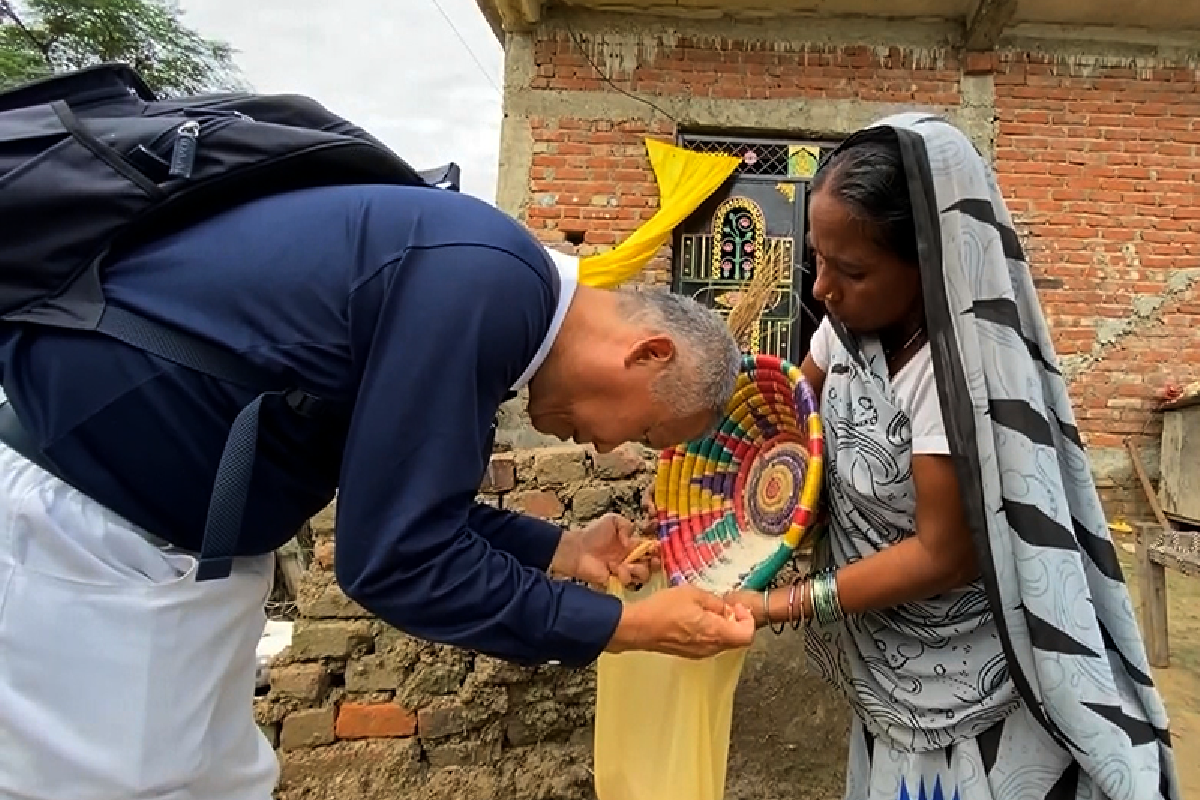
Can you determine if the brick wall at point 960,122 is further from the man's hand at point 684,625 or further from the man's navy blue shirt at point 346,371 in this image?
the man's navy blue shirt at point 346,371

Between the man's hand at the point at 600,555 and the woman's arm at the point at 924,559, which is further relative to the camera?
the man's hand at the point at 600,555

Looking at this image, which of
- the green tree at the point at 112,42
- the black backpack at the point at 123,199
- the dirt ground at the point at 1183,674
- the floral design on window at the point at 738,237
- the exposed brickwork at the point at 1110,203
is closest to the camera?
the black backpack at the point at 123,199

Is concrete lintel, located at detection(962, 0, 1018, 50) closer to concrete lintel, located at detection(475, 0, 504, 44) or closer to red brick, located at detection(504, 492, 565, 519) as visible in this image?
concrete lintel, located at detection(475, 0, 504, 44)

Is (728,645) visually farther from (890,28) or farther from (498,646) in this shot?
(890,28)

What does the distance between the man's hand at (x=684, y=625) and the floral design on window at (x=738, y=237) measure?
5446 millimetres

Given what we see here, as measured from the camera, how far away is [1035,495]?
1.36 meters

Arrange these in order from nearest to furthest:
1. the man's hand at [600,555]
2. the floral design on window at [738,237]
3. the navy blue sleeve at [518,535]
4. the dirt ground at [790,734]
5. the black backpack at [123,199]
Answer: the black backpack at [123,199] < the navy blue sleeve at [518,535] < the man's hand at [600,555] < the dirt ground at [790,734] < the floral design on window at [738,237]

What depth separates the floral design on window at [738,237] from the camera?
22.3ft

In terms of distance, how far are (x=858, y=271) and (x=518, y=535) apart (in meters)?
0.73

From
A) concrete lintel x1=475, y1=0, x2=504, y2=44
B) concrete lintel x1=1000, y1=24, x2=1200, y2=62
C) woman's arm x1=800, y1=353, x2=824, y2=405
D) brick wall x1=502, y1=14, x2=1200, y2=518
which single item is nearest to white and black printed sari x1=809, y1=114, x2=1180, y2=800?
woman's arm x1=800, y1=353, x2=824, y2=405

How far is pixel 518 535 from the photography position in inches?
67.2

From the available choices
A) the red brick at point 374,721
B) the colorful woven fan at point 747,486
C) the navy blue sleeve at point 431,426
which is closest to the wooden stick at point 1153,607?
the colorful woven fan at point 747,486

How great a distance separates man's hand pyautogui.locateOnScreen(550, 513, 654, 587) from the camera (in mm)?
1805

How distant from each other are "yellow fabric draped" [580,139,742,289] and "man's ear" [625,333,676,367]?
205 inches
